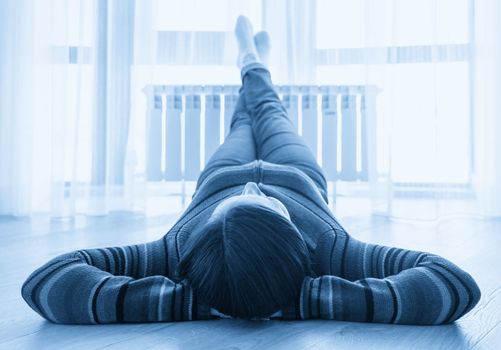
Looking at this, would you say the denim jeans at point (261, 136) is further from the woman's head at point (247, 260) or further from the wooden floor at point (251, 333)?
the woman's head at point (247, 260)

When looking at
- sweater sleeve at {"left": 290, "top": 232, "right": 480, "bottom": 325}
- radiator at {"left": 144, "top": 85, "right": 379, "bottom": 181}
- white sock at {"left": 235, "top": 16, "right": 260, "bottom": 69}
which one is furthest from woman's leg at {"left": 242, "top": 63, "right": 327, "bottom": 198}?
radiator at {"left": 144, "top": 85, "right": 379, "bottom": 181}

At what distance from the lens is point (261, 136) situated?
1.72m

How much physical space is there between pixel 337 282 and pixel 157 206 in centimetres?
206

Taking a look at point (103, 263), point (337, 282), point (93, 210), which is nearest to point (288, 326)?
point (337, 282)

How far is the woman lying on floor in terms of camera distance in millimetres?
799

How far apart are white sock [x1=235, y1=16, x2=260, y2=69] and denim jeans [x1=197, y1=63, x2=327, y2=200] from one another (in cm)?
16

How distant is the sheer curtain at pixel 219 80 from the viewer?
8.39ft

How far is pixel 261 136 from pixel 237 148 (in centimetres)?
16

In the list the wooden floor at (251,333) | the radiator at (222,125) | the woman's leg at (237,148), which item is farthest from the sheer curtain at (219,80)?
the wooden floor at (251,333)

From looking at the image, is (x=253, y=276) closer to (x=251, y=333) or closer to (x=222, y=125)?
(x=251, y=333)

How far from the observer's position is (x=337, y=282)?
0.92 m

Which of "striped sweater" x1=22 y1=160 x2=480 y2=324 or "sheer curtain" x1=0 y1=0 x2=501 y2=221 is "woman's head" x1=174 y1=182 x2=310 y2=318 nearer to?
"striped sweater" x1=22 y1=160 x2=480 y2=324

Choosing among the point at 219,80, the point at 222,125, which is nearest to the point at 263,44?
the point at 219,80

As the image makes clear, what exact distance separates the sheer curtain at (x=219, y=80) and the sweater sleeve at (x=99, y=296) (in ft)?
5.64
